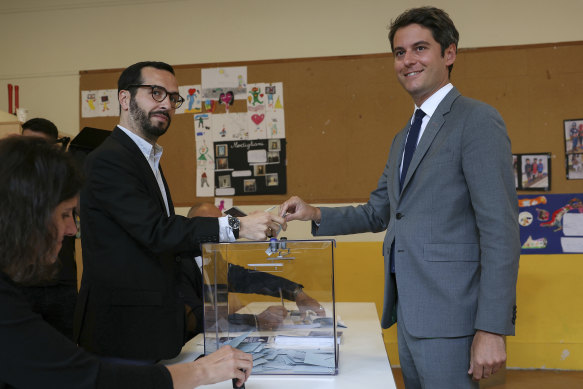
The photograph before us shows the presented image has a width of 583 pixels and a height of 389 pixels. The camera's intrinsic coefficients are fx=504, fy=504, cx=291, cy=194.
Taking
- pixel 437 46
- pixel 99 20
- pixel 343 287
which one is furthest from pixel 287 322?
pixel 99 20

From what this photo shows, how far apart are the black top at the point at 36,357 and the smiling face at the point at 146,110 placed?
1.01 m

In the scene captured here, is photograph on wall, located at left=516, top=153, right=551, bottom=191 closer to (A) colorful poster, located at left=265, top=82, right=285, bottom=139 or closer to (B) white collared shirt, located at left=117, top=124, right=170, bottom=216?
(A) colorful poster, located at left=265, top=82, right=285, bottom=139

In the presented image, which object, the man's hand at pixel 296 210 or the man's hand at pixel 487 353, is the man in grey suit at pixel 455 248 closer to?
the man's hand at pixel 487 353

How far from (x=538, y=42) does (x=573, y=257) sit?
5.37ft

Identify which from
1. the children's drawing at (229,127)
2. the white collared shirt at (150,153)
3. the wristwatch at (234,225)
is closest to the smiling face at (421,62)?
the wristwatch at (234,225)

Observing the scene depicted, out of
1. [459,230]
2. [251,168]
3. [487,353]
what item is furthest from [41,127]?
[487,353]

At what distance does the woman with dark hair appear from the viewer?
913mm

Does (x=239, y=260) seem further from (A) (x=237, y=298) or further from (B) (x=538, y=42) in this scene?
(B) (x=538, y=42)

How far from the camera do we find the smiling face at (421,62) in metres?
1.64

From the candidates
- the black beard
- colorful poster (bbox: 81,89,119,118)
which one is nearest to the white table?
the black beard

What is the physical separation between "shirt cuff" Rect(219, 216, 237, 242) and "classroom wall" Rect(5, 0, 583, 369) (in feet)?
8.10

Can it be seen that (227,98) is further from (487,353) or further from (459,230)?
(487,353)

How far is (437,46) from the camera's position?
5.46 feet

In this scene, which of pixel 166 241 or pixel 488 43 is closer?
pixel 166 241
